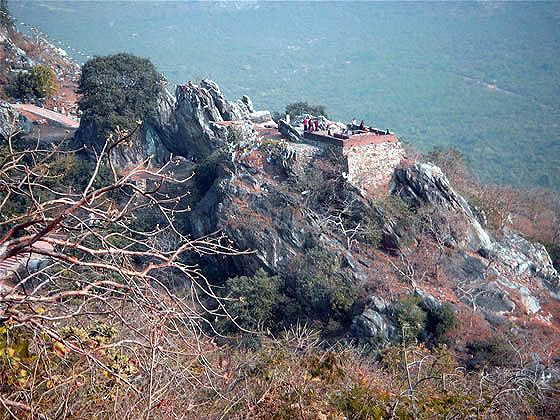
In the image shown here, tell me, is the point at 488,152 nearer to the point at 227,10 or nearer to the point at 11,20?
the point at 11,20

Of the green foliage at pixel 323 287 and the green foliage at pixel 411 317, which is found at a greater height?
the green foliage at pixel 411 317

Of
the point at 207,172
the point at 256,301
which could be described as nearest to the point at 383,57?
the point at 207,172

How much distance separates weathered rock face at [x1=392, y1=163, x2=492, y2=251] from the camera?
18.0 metres

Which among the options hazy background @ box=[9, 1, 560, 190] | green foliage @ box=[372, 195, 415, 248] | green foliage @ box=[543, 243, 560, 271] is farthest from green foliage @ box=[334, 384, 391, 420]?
hazy background @ box=[9, 1, 560, 190]

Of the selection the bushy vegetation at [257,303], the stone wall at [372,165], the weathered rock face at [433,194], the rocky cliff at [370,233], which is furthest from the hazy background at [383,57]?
the bushy vegetation at [257,303]

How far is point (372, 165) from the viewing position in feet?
60.3

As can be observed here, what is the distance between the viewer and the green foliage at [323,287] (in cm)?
1491

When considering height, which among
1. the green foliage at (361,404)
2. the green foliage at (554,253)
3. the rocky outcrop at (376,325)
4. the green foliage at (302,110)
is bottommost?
the green foliage at (554,253)

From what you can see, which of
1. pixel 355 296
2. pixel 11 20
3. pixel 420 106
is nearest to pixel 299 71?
pixel 420 106

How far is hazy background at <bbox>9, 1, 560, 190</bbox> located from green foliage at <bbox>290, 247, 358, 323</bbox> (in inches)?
1629

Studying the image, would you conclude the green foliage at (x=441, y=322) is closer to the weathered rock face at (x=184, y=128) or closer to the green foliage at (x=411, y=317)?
the green foliage at (x=411, y=317)

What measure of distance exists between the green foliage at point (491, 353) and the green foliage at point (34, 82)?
83.5 feet

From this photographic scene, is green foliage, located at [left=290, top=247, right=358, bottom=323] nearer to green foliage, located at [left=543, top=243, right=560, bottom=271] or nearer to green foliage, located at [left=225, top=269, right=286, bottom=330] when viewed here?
green foliage, located at [left=225, top=269, right=286, bottom=330]

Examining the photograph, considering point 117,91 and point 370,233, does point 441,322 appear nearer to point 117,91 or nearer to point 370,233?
point 370,233
